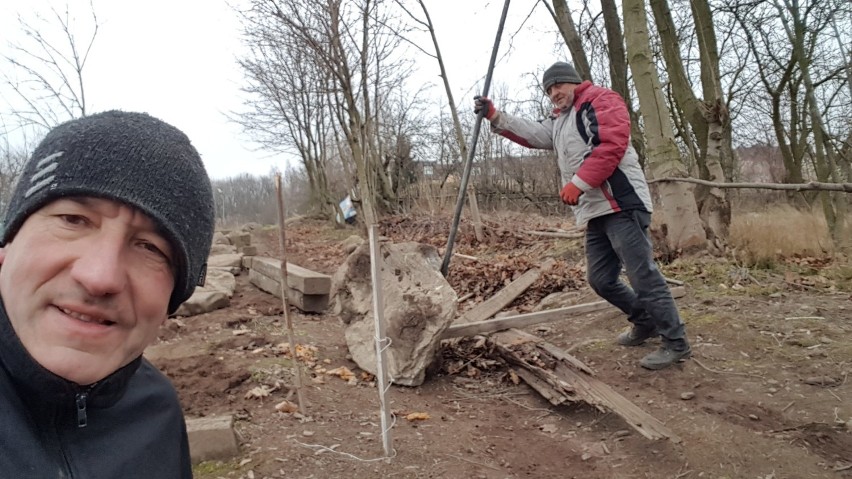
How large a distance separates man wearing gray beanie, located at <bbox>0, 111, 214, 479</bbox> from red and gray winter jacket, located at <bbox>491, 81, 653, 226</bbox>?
291cm

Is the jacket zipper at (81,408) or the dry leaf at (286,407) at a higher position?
the jacket zipper at (81,408)

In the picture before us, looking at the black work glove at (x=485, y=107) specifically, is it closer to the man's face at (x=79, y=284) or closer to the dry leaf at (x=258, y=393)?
the dry leaf at (x=258, y=393)

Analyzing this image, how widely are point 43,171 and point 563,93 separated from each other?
3480 mm

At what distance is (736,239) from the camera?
6016 millimetres

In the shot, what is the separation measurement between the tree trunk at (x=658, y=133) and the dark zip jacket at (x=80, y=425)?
17.7 ft

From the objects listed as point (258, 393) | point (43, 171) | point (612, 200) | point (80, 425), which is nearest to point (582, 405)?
point (612, 200)

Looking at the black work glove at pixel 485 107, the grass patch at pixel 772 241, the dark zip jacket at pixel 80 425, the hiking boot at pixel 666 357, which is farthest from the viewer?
the grass patch at pixel 772 241

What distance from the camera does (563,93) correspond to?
391cm

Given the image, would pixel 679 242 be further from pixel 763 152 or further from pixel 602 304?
pixel 763 152

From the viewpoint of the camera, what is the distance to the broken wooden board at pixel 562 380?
313cm

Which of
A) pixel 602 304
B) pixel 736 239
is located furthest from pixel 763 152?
pixel 602 304

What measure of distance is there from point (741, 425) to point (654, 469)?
2.04 ft

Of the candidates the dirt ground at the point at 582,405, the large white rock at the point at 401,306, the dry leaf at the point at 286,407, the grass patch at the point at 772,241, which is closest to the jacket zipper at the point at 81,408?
the dirt ground at the point at 582,405

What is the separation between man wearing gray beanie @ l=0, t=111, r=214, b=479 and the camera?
101 centimetres
